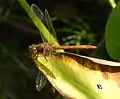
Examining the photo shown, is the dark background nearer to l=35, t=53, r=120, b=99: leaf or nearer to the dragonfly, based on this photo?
the dragonfly

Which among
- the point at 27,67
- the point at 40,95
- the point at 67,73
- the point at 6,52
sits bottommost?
the point at 40,95

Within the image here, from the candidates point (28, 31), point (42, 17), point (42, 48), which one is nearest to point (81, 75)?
point (42, 48)

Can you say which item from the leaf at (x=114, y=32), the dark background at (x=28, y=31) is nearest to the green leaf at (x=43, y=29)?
the leaf at (x=114, y=32)

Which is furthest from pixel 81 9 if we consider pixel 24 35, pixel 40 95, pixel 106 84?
pixel 106 84

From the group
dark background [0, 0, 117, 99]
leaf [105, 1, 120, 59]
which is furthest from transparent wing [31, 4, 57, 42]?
dark background [0, 0, 117, 99]

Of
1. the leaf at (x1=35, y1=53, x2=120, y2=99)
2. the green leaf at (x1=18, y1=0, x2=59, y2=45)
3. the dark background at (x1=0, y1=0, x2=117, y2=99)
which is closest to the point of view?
the leaf at (x1=35, y1=53, x2=120, y2=99)

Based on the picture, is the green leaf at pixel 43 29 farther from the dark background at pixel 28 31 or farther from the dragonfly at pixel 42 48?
the dark background at pixel 28 31

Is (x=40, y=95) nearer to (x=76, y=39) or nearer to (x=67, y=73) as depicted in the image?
(x=76, y=39)
